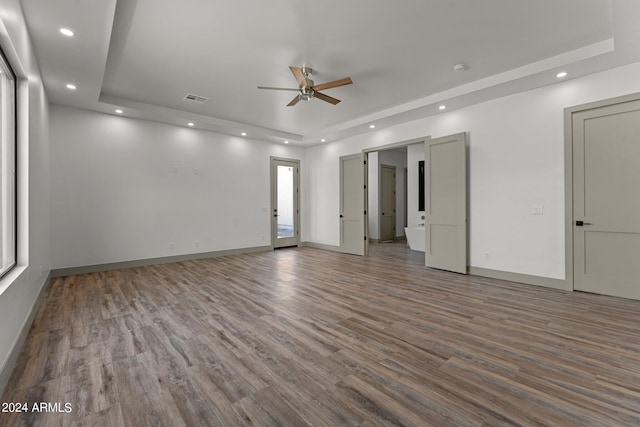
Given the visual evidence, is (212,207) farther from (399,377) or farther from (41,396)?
(399,377)

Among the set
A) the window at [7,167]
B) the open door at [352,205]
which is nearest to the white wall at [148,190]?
the open door at [352,205]

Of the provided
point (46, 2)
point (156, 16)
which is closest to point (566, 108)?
point (156, 16)

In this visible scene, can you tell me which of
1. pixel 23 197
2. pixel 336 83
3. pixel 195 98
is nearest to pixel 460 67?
pixel 336 83

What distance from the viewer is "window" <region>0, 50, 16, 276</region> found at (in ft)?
7.91

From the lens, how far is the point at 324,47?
3.41 meters

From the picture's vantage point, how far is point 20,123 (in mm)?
2748

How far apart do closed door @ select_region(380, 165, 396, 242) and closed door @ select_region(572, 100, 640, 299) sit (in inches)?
222

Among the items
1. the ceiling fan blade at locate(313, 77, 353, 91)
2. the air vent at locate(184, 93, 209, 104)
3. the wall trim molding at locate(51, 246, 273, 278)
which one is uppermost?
the air vent at locate(184, 93, 209, 104)

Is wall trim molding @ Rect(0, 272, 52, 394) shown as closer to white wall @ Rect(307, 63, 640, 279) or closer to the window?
the window

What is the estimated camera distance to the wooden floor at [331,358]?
66.1 inches

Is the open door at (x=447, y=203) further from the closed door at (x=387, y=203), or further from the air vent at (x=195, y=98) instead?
the air vent at (x=195, y=98)

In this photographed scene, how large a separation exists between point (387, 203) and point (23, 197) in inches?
334

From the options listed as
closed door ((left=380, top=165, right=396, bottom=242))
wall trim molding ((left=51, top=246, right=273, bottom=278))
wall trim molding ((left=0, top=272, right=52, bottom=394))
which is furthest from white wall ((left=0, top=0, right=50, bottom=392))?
closed door ((left=380, top=165, right=396, bottom=242))

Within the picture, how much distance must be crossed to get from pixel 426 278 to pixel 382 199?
4.90 m
